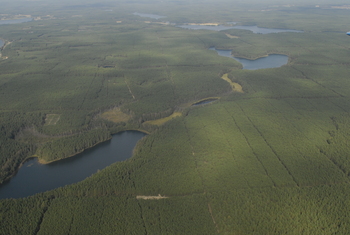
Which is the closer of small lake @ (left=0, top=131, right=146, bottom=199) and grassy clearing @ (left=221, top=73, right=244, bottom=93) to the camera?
small lake @ (left=0, top=131, right=146, bottom=199)

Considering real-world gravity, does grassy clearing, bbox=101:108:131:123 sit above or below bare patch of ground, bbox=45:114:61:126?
below

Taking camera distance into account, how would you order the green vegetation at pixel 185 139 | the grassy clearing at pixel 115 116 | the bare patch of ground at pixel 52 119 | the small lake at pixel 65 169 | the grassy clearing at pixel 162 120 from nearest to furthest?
the green vegetation at pixel 185 139
the small lake at pixel 65 169
the bare patch of ground at pixel 52 119
the grassy clearing at pixel 162 120
the grassy clearing at pixel 115 116

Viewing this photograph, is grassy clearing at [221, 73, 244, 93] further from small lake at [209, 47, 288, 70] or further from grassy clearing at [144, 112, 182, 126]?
grassy clearing at [144, 112, 182, 126]

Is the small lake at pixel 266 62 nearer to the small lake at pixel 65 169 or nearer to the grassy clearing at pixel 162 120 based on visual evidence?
the grassy clearing at pixel 162 120

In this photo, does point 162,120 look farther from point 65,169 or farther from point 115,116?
point 65,169

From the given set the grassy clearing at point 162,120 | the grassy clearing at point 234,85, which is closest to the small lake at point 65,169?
the grassy clearing at point 162,120

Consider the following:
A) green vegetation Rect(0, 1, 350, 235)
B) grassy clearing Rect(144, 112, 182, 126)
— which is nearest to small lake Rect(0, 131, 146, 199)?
green vegetation Rect(0, 1, 350, 235)
